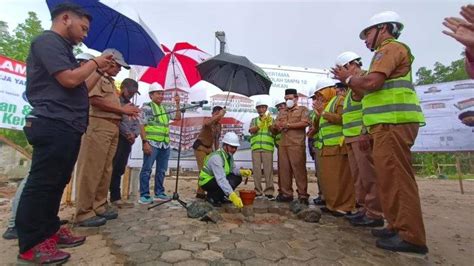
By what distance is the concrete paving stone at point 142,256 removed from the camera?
6.80 ft

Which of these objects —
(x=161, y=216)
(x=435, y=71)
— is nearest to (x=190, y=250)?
(x=161, y=216)

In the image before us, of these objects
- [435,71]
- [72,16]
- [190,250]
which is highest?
[435,71]

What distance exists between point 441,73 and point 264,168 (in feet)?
103

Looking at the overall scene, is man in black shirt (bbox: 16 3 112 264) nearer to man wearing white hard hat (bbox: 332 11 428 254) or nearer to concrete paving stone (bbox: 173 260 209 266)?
concrete paving stone (bbox: 173 260 209 266)

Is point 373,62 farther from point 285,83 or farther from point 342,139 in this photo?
point 285,83

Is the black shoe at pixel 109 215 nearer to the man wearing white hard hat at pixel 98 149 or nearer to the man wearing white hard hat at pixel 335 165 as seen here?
the man wearing white hard hat at pixel 98 149

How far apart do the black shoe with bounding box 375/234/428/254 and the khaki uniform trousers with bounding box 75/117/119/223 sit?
2.91 m

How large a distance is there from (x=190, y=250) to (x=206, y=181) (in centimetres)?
196

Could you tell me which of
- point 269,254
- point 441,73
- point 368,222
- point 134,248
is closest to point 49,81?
point 134,248

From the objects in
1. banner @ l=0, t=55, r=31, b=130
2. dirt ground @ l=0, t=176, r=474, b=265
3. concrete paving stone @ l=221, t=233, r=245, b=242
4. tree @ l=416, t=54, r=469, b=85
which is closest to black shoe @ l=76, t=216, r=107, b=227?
dirt ground @ l=0, t=176, r=474, b=265

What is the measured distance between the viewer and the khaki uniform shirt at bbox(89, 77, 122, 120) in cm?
Answer: 322

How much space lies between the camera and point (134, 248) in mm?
2355

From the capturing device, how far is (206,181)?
14.0ft

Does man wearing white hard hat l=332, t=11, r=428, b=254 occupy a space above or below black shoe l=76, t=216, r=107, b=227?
above
